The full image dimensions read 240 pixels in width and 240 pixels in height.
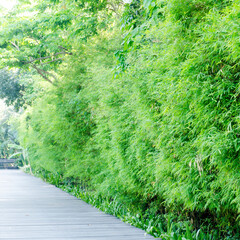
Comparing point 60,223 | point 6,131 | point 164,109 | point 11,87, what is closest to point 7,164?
point 6,131

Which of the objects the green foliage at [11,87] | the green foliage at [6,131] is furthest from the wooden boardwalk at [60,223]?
the green foliage at [6,131]

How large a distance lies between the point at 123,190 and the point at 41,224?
1278 millimetres

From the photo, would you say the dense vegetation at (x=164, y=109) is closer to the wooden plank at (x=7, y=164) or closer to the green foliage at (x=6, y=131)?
the green foliage at (x=6, y=131)

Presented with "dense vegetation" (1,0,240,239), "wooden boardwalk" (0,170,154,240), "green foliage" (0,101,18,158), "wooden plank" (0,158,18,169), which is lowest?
"wooden plank" (0,158,18,169)

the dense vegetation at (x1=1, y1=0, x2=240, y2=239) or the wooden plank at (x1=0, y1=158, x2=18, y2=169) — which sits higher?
the dense vegetation at (x1=1, y1=0, x2=240, y2=239)

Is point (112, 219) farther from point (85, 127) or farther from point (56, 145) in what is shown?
point (56, 145)

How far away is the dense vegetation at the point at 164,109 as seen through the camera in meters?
2.32

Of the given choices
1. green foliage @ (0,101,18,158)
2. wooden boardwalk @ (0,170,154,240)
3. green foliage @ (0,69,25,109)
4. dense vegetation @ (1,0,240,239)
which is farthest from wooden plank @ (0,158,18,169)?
wooden boardwalk @ (0,170,154,240)

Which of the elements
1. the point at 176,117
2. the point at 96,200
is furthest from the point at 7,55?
the point at 176,117

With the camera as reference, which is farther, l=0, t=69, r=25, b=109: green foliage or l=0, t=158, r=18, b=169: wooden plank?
l=0, t=158, r=18, b=169: wooden plank

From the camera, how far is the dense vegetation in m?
2.32

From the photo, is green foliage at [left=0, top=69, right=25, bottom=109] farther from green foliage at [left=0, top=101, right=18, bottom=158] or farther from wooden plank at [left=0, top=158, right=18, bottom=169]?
wooden plank at [left=0, top=158, right=18, bottom=169]

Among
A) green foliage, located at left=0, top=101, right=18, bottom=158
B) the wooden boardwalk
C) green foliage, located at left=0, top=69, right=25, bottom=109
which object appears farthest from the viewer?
green foliage, located at left=0, top=101, right=18, bottom=158

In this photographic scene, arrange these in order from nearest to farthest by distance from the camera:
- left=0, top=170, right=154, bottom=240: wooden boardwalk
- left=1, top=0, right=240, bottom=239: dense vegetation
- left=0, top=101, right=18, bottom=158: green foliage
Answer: left=1, top=0, right=240, bottom=239: dense vegetation, left=0, top=170, right=154, bottom=240: wooden boardwalk, left=0, top=101, right=18, bottom=158: green foliage
